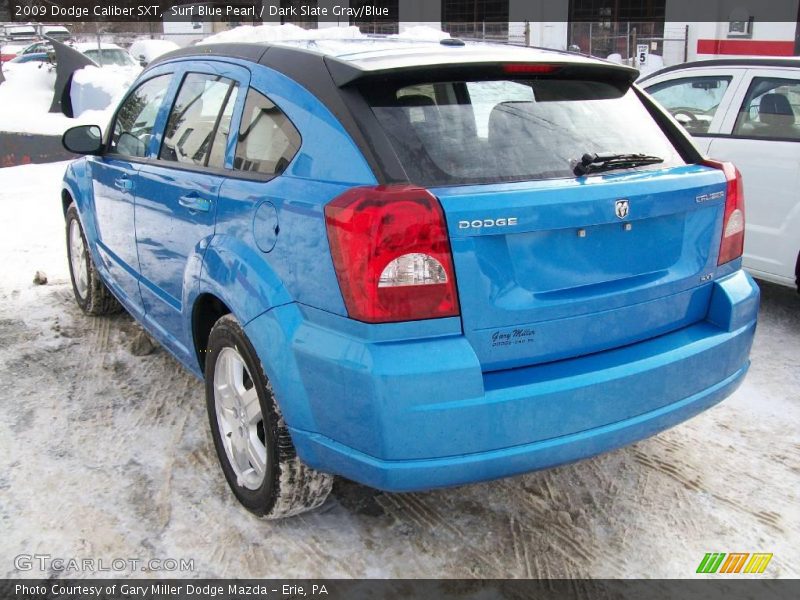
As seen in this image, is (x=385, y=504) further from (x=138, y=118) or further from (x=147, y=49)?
(x=147, y=49)

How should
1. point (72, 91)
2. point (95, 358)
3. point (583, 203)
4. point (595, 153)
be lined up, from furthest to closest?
point (72, 91) → point (95, 358) → point (595, 153) → point (583, 203)

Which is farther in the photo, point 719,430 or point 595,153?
point 719,430

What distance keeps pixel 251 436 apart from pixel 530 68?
167 cm

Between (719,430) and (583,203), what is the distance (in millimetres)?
1805

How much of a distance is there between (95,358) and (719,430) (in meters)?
3.39

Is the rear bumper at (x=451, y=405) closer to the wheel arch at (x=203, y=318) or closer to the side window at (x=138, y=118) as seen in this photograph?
the wheel arch at (x=203, y=318)

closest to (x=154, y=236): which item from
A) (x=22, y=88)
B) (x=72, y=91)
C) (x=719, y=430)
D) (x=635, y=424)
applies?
(x=635, y=424)

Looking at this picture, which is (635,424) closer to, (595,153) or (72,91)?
(595,153)

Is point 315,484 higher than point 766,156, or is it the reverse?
point 766,156

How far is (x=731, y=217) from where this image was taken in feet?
9.39

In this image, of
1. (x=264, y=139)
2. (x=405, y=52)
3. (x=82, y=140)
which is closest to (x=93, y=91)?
(x=82, y=140)

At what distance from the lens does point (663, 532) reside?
285cm

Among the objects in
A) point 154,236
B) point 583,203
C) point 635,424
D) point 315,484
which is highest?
point 583,203

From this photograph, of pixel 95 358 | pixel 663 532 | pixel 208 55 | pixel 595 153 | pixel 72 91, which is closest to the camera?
pixel 595 153
